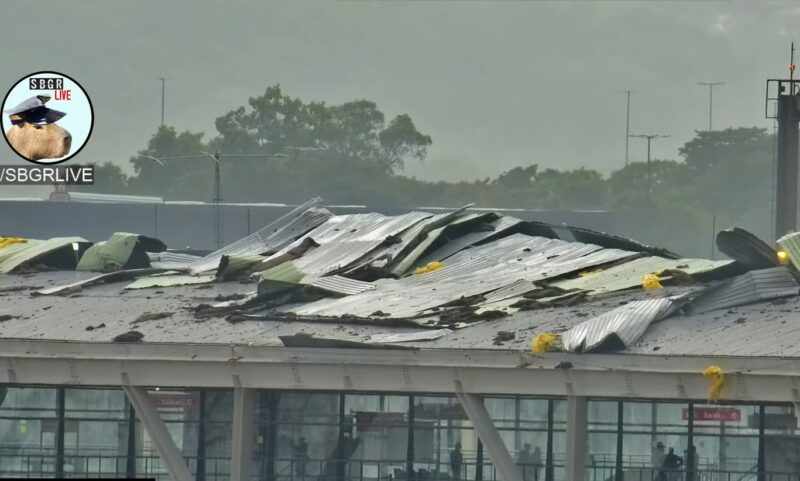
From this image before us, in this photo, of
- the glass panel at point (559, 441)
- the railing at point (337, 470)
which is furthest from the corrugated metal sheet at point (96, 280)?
the glass panel at point (559, 441)

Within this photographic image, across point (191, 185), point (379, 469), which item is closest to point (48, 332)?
point (379, 469)

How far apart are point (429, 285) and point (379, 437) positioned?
168 inches

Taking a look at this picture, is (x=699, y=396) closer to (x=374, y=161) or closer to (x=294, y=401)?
(x=294, y=401)

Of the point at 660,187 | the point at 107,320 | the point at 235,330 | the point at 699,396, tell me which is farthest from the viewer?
the point at 660,187

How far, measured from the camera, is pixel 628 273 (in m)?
35.4

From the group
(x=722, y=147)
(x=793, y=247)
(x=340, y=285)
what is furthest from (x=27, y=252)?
(x=722, y=147)

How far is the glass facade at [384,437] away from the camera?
32219 mm

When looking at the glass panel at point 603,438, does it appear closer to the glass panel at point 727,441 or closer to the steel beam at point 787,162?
the glass panel at point 727,441

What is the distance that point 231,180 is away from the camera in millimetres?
145375

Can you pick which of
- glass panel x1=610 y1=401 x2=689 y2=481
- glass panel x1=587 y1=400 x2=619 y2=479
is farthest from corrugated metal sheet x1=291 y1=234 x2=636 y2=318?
glass panel x1=610 y1=401 x2=689 y2=481

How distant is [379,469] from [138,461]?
4858mm

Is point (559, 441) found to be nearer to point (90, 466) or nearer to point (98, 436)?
point (98, 436)

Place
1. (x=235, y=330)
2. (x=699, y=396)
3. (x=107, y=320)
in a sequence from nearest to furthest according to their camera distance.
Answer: (x=699, y=396)
(x=235, y=330)
(x=107, y=320)

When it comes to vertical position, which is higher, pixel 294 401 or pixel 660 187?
pixel 660 187
